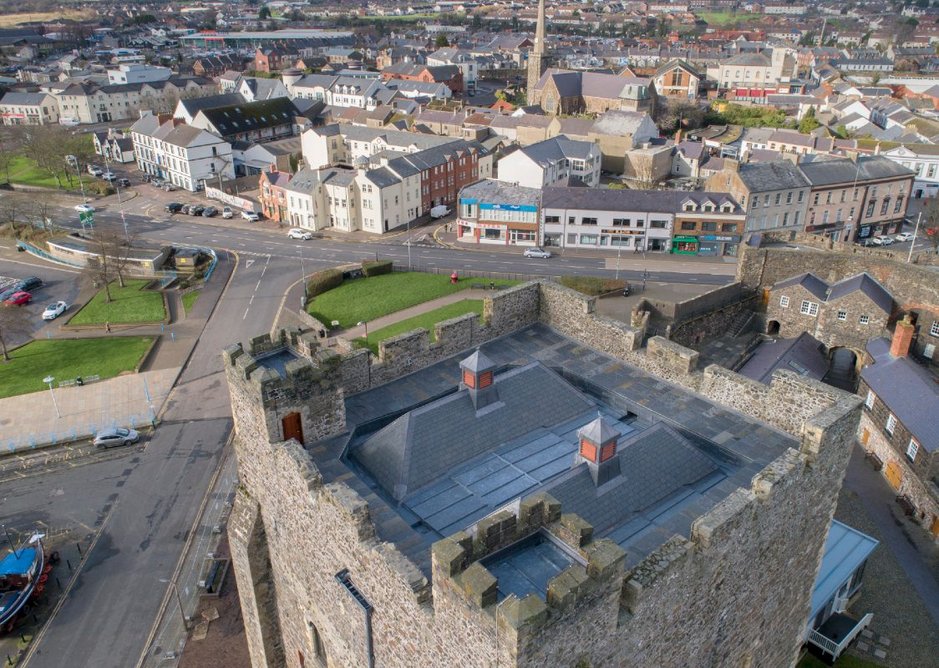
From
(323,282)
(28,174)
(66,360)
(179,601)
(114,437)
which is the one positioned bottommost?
(66,360)

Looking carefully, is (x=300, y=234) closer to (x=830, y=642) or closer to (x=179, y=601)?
(x=179, y=601)

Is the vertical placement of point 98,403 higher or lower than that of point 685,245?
lower

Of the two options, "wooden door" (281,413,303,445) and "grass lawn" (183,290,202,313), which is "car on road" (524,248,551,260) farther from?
"wooden door" (281,413,303,445)

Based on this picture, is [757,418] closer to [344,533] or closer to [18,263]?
[344,533]

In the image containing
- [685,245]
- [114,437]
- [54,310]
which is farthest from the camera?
[685,245]

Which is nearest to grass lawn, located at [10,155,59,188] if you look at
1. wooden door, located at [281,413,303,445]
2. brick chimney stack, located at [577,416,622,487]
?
wooden door, located at [281,413,303,445]

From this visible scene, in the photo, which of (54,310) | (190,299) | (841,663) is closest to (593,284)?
(190,299)

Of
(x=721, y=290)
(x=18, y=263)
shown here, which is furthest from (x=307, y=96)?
(x=721, y=290)

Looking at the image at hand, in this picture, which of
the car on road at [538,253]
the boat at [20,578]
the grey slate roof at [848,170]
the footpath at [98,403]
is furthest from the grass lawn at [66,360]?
the grey slate roof at [848,170]
